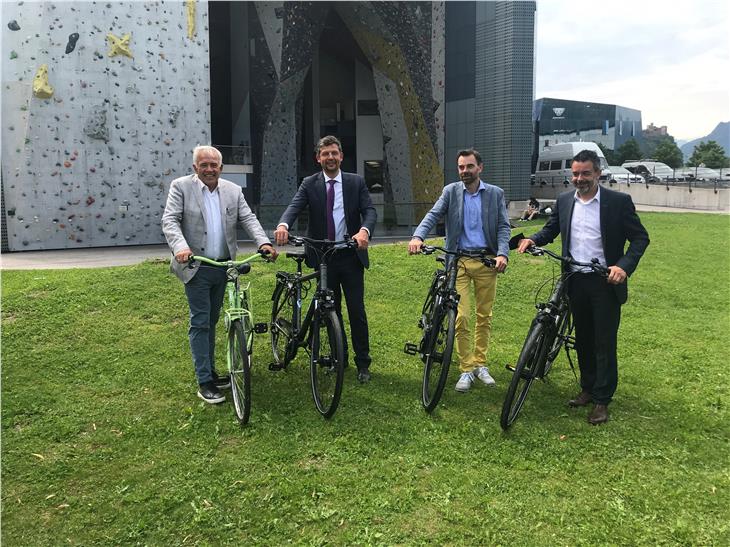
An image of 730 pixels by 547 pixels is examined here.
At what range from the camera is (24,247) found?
14.5 m

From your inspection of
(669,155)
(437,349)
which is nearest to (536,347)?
(437,349)

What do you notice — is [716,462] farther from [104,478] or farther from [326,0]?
[326,0]

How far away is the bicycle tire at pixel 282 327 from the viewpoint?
4.85 m

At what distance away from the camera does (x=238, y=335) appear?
401 cm

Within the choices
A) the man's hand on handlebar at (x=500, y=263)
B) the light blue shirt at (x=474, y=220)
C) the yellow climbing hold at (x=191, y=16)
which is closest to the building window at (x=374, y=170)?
the yellow climbing hold at (x=191, y=16)

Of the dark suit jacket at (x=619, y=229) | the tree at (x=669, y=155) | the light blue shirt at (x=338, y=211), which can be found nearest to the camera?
the dark suit jacket at (x=619, y=229)

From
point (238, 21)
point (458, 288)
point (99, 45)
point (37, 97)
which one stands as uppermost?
point (238, 21)

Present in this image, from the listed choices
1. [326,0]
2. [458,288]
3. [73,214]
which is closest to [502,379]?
[458,288]

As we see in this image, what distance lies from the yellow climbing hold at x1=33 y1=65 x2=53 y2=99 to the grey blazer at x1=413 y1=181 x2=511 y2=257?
13.5 metres

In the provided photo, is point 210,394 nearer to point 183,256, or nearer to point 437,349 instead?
point 183,256

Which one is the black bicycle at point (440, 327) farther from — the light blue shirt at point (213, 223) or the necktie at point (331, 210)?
the light blue shirt at point (213, 223)

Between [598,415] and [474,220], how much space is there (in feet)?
6.01

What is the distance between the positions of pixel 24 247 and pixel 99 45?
5734 millimetres

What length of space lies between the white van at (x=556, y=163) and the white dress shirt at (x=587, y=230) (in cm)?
2866
